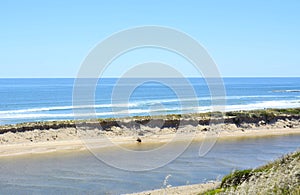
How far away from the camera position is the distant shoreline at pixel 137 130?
2980 cm

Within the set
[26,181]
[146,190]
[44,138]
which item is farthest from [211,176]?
[44,138]

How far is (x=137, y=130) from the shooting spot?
34.1 meters

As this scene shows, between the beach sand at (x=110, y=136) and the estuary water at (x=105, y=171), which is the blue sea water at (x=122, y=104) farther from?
the estuary water at (x=105, y=171)

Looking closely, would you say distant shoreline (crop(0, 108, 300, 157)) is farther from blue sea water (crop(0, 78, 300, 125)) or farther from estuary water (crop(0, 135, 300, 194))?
blue sea water (crop(0, 78, 300, 125))

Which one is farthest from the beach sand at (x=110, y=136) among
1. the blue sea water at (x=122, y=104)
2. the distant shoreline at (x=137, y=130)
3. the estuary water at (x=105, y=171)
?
the blue sea water at (x=122, y=104)

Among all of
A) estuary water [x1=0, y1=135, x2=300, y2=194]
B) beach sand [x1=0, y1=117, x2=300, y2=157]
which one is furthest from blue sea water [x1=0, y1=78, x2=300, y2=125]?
estuary water [x1=0, y1=135, x2=300, y2=194]

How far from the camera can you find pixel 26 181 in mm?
19438

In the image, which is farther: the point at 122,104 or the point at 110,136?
the point at 122,104

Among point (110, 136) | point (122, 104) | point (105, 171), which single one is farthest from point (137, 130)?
point (122, 104)

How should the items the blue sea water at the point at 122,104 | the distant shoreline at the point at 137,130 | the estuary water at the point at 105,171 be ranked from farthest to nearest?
the blue sea water at the point at 122,104
the distant shoreline at the point at 137,130
the estuary water at the point at 105,171

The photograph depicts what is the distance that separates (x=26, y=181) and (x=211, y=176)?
8713 mm

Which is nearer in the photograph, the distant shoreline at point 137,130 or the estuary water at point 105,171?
the estuary water at point 105,171

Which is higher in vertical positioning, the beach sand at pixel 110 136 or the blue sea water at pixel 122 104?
the blue sea water at pixel 122 104

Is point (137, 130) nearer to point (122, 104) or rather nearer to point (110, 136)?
point (110, 136)
